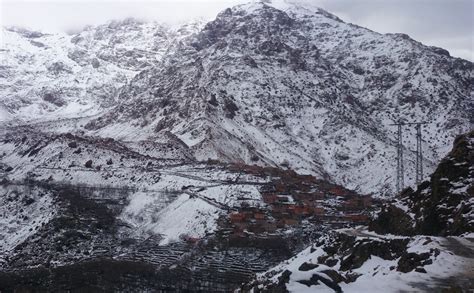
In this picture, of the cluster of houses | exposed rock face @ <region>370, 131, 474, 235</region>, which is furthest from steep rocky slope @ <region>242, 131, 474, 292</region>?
the cluster of houses

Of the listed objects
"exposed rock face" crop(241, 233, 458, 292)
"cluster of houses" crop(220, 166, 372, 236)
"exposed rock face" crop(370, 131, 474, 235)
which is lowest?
"cluster of houses" crop(220, 166, 372, 236)

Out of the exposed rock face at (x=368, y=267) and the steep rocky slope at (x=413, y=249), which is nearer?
the steep rocky slope at (x=413, y=249)

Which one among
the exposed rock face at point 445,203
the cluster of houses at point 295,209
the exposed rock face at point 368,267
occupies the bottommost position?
the cluster of houses at point 295,209

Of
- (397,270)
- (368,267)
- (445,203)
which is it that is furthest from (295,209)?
(397,270)

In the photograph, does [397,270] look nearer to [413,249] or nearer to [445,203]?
[413,249]

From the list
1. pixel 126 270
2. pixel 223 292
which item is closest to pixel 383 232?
pixel 223 292

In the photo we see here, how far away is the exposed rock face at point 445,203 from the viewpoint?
27.4m

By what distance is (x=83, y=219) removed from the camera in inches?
3509

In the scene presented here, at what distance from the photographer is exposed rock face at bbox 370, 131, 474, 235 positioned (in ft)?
89.8

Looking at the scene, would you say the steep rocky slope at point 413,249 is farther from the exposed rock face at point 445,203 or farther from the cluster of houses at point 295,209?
the cluster of houses at point 295,209

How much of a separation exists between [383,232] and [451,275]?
14369mm

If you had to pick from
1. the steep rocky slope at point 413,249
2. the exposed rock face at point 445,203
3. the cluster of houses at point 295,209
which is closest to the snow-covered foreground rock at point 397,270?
the steep rocky slope at point 413,249

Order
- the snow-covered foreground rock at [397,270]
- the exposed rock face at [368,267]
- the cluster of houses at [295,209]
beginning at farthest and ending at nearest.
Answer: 1. the cluster of houses at [295,209]
2. the exposed rock face at [368,267]
3. the snow-covered foreground rock at [397,270]

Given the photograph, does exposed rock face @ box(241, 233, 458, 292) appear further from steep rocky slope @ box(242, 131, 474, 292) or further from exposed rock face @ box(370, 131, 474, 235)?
exposed rock face @ box(370, 131, 474, 235)
